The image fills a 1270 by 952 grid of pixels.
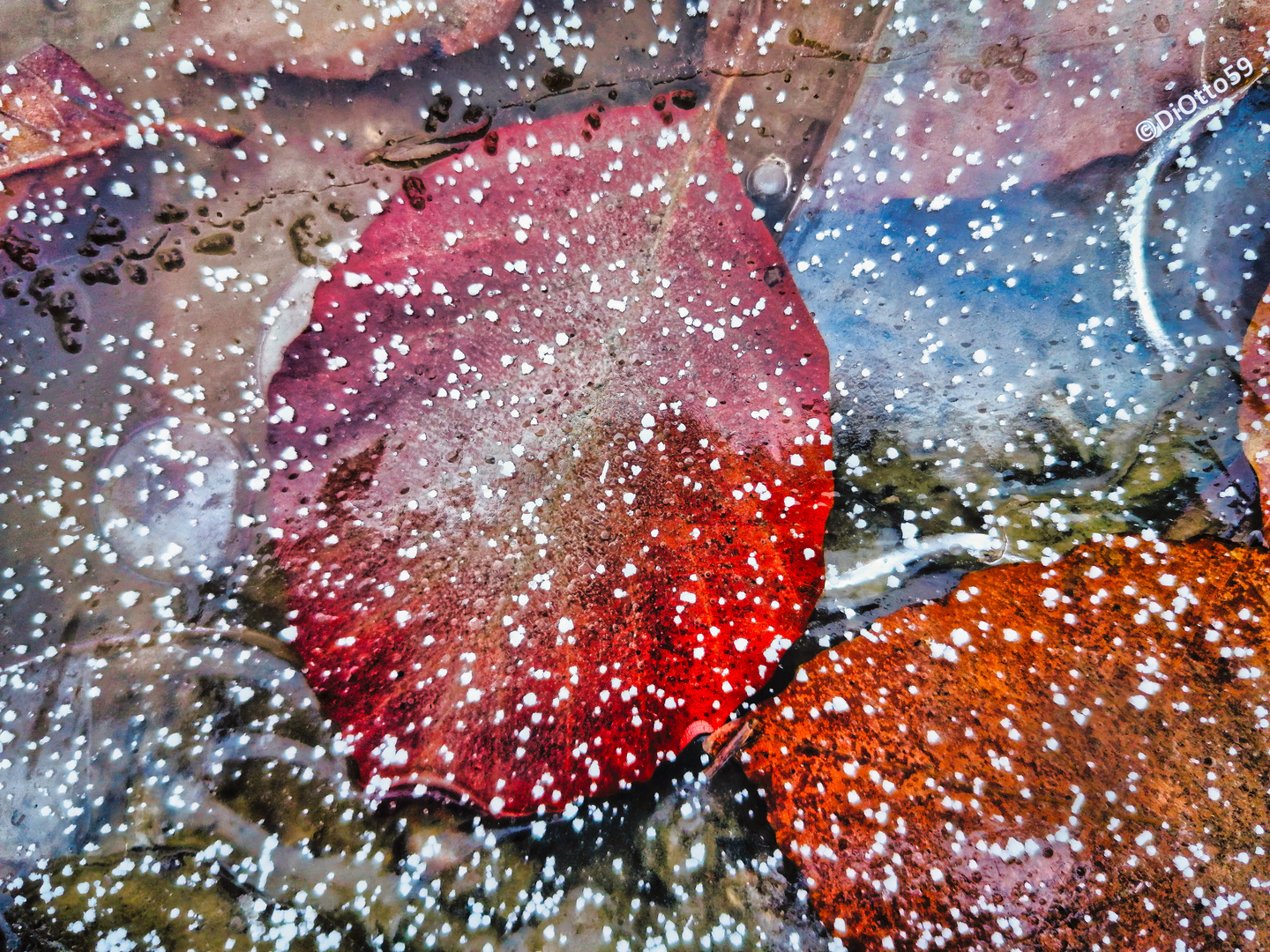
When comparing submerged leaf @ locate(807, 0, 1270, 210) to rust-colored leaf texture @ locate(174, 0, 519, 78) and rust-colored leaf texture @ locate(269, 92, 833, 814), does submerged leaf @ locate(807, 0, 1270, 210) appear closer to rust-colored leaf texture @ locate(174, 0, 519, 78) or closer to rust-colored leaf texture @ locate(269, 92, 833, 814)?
rust-colored leaf texture @ locate(269, 92, 833, 814)

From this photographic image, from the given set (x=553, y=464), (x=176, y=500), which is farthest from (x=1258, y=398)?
(x=176, y=500)

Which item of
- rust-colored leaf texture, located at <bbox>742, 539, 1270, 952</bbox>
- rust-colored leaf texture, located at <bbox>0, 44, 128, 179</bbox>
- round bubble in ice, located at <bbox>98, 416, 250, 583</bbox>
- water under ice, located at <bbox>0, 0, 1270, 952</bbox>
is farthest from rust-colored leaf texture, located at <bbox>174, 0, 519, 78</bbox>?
rust-colored leaf texture, located at <bbox>742, 539, 1270, 952</bbox>

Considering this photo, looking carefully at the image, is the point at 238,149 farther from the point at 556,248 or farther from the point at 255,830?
the point at 255,830

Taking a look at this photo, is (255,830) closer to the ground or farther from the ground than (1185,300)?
closer to the ground

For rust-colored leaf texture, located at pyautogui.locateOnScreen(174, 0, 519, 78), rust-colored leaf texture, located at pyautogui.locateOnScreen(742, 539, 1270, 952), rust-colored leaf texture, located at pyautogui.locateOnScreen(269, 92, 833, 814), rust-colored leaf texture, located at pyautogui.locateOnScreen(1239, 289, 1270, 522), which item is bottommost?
rust-colored leaf texture, located at pyautogui.locateOnScreen(742, 539, 1270, 952)

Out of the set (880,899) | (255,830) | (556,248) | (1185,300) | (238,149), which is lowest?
(880,899)

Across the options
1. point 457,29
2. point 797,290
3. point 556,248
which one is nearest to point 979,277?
point 797,290

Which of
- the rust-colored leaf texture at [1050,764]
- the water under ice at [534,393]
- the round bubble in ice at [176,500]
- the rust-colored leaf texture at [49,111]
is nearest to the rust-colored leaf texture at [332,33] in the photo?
the water under ice at [534,393]
